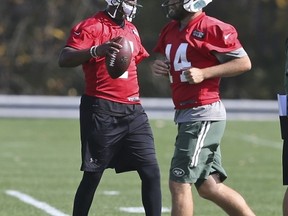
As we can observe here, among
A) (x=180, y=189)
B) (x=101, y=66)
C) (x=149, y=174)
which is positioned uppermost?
(x=101, y=66)

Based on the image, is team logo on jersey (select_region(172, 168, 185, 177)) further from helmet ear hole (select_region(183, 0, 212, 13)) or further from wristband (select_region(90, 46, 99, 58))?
helmet ear hole (select_region(183, 0, 212, 13))

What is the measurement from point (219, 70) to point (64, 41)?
26401 mm

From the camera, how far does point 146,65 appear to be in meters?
33.9

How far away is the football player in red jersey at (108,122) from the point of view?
26.8 feet

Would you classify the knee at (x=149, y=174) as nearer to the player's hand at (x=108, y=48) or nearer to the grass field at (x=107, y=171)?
the player's hand at (x=108, y=48)

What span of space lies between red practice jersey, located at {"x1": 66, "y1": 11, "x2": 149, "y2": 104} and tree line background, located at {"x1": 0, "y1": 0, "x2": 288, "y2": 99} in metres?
24.8

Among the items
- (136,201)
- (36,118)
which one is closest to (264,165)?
(136,201)

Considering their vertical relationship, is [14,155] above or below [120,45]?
below

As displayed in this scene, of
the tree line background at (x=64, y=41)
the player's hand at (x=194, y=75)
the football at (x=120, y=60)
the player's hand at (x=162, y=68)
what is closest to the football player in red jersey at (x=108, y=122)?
the football at (x=120, y=60)

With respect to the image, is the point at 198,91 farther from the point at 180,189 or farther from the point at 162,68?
the point at 180,189

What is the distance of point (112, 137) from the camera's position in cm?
821

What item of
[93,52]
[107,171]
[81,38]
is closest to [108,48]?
[93,52]

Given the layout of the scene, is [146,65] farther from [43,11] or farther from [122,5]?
[122,5]

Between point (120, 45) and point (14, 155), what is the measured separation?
864 centimetres
